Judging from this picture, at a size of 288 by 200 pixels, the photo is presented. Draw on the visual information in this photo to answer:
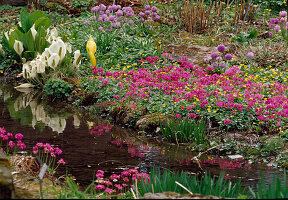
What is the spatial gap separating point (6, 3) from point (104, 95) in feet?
37.1

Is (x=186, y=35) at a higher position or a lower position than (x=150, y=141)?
higher

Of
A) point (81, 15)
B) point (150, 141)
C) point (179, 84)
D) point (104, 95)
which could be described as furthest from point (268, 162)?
point (81, 15)

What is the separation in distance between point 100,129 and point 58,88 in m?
2.23

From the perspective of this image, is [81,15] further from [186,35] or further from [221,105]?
[221,105]

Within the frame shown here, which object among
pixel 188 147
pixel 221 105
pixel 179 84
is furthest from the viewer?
pixel 179 84

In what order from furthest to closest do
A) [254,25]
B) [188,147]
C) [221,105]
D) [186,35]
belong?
1. [254,25]
2. [186,35]
3. [221,105]
4. [188,147]

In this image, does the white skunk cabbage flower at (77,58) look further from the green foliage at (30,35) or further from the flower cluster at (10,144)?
the flower cluster at (10,144)

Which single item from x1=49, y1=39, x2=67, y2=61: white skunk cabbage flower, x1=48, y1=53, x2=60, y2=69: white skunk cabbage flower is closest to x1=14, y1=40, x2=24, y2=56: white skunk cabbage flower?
x1=49, y1=39, x2=67, y2=61: white skunk cabbage flower

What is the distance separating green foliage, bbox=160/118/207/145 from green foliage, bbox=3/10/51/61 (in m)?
4.60

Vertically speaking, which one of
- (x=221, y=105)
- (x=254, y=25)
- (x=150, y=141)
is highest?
(x=254, y=25)

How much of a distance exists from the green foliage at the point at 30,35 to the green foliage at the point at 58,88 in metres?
1.47

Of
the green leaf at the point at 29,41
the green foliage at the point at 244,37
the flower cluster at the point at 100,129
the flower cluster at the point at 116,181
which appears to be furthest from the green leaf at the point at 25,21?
the flower cluster at the point at 116,181

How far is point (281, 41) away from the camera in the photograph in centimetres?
1017

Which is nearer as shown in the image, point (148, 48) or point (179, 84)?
point (179, 84)
